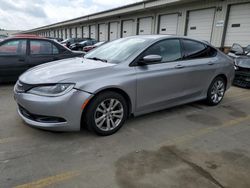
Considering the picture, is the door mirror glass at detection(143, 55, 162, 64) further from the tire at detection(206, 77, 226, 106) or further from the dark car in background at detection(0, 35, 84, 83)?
the dark car in background at detection(0, 35, 84, 83)

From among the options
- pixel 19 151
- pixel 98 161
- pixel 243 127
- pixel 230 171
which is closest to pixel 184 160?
pixel 230 171

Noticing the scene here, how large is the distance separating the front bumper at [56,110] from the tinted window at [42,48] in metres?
3.66

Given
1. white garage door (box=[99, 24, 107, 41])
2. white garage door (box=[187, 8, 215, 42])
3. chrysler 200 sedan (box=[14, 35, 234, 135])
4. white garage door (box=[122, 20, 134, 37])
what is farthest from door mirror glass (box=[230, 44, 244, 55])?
white garage door (box=[99, 24, 107, 41])

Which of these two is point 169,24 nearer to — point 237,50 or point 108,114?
point 237,50

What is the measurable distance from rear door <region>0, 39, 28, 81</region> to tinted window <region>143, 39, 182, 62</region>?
13.3 ft

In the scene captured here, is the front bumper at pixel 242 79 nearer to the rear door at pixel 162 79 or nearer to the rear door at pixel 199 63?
the rear door at pixel 199 63

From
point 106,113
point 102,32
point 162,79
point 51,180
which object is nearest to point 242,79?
point 162,79

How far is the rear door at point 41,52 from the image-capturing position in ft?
20.3

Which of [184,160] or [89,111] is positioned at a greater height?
[89,111]

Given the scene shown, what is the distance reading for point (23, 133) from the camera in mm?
3309

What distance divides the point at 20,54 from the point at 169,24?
1249 centimetres

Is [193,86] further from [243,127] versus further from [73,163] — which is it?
[73,163]

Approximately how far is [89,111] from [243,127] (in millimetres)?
2746

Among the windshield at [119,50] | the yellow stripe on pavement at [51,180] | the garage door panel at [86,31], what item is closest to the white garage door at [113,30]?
the garage door panel at [86,31]
